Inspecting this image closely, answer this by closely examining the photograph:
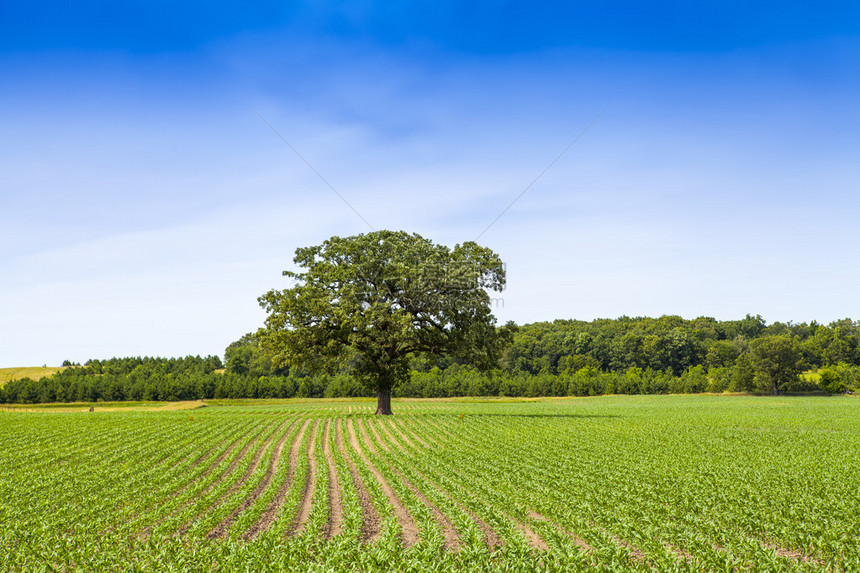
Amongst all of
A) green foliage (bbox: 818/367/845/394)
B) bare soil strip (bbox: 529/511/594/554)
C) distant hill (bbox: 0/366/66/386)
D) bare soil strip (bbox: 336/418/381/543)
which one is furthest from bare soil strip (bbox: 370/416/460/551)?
distant hill (bbox: 0/366/66/386)

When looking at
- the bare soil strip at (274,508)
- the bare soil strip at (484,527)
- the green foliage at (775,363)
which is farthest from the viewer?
the green foliage at (775,363)

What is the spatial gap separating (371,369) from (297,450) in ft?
65.9

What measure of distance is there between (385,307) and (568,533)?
32.4m

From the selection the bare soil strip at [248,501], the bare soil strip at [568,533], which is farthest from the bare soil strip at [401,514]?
the bare soil strip at [248,501]

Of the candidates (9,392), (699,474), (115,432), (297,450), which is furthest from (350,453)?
(9,392)

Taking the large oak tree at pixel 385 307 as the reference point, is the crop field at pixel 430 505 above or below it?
below

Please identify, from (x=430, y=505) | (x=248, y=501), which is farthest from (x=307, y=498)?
(x=430, y=505)

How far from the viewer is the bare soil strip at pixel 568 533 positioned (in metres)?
12.8

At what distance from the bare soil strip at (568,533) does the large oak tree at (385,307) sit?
1148 inches

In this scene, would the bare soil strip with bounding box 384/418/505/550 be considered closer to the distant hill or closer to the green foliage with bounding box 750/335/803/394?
the green foliage with bounding box 750/335/803/394

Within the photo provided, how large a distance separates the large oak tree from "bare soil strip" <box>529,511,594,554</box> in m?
29.2

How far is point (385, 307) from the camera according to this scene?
45.2 metres

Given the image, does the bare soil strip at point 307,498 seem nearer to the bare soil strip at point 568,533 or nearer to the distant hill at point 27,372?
the bare soil strip at point 568,533

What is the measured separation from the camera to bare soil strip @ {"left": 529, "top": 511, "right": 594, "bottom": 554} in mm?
12797
